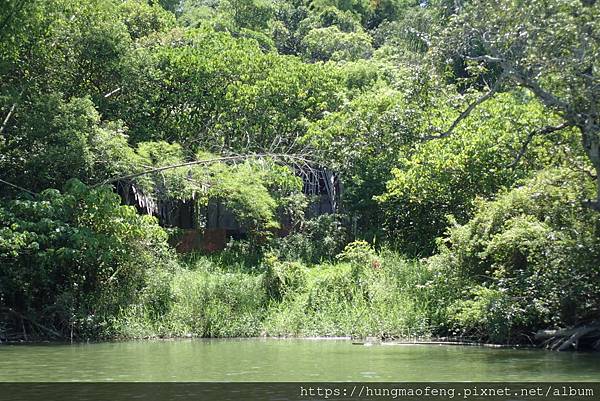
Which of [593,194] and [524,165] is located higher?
[524,165]

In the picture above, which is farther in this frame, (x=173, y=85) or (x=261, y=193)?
(x=173, y=85)

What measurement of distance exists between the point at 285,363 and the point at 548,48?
272 inches

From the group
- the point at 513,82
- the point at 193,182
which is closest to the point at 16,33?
the point at 193,182

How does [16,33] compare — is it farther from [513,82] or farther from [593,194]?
[593,194]

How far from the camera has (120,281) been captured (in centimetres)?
2117

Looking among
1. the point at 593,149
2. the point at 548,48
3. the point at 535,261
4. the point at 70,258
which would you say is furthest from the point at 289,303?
the point at 548,48

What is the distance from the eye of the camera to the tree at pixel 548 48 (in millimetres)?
14617

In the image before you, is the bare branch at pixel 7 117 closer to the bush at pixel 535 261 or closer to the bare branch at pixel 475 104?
the bare branch at pixel 475 104

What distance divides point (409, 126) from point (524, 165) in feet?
18.9

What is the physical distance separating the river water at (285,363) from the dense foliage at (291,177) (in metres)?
1.87

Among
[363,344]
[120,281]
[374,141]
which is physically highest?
[374,141]

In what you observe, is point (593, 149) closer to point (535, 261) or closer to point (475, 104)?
point (475, 104)

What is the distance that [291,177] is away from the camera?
23828mm

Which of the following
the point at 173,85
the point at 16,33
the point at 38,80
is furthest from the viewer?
the point at 173,85
